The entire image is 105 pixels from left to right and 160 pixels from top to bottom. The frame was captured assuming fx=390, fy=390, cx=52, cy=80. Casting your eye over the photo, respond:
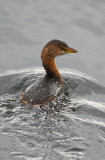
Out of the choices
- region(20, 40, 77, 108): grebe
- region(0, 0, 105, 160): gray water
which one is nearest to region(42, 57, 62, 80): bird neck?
region(20, 40, 77, 108): grebe

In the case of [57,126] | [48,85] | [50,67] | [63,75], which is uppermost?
[50,67]

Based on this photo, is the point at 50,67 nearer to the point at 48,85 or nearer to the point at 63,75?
the point at 48,85

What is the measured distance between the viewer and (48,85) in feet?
32.9

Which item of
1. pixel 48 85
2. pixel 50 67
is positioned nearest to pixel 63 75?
pixel 50 67

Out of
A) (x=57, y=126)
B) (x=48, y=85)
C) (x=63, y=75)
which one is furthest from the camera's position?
(x=63, y=75)

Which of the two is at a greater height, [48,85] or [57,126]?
[48,85]

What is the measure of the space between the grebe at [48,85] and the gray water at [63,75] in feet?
0.84

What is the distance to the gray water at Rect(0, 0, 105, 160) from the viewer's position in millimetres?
7746

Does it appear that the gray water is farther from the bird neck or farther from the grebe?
the bird neck

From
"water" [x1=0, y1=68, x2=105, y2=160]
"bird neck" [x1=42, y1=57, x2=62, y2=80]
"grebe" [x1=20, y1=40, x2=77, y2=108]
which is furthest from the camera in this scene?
"bird neck" [x1=42, y1=57, x2=62, y2=80]

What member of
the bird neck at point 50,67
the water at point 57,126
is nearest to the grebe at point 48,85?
the bird neck at point 50,67

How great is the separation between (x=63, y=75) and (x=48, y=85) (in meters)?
1.58

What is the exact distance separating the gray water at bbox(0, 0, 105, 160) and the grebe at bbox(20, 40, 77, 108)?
0.84 feet

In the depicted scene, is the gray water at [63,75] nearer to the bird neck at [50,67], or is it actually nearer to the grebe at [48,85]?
the grebe at [48,85]
